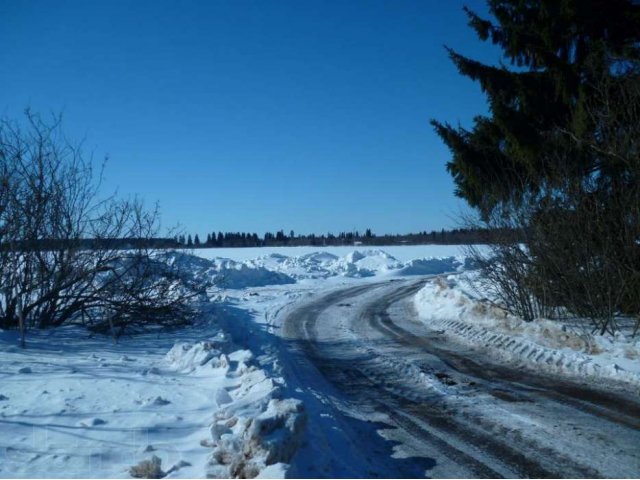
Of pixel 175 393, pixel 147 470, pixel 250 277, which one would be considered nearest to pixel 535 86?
pixel 175 393

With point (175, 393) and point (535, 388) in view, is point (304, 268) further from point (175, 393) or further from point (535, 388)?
point (175, 393)

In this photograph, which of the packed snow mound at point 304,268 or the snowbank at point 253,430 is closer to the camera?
the snowbank at point 253,430

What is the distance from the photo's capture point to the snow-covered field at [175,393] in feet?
13.8

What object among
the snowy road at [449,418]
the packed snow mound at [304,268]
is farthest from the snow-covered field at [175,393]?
the packed snow mound at [304,268]

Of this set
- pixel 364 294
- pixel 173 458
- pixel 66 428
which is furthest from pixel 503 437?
pixel 364 294

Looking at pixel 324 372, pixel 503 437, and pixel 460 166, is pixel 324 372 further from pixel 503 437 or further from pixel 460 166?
pixel 460 166

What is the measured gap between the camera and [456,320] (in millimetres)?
13805

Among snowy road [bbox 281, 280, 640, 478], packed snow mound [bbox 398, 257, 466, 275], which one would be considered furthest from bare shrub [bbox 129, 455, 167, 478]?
packed snow mound [bbox 398, 257, 466, 275]

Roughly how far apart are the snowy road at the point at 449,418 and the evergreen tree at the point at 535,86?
539 cm

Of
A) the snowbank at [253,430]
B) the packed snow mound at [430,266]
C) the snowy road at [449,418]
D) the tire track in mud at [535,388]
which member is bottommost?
the snowy road at [449,418]

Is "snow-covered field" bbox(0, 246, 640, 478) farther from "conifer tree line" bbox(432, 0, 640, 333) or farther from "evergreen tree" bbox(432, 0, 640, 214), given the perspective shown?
"evergreen tree" bbox(432, 0, 640, 214)

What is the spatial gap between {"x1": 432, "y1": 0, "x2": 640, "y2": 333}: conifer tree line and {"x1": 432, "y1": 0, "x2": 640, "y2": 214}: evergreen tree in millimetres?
32

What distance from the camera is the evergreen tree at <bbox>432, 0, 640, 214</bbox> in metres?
12.0

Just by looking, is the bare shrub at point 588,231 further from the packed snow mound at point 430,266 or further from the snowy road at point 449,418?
the packed snow mound at point 430,266
